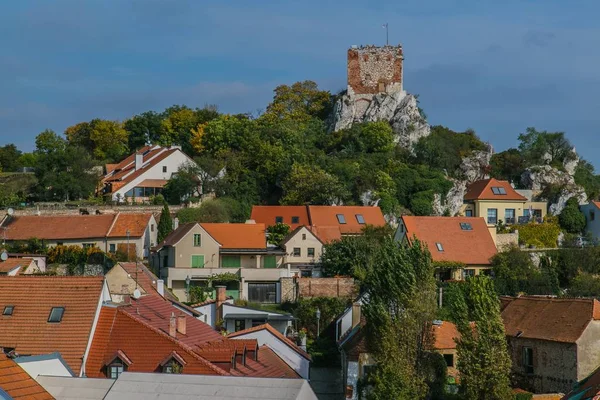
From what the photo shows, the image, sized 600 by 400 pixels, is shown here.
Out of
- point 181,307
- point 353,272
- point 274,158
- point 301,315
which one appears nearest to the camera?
point 181,307

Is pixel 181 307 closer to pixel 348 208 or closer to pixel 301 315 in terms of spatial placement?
pixel 301 315

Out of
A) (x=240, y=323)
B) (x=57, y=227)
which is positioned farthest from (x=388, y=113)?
(x=240, y=323)

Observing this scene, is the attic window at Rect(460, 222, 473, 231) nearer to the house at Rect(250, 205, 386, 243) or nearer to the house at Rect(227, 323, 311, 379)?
the house at Rect(250, 205, 386, 243)

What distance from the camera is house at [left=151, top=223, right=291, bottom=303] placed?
56562mm

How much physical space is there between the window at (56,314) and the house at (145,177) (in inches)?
1547

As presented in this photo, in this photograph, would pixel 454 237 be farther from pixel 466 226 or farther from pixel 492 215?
pixel 492 215

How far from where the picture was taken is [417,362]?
121ft

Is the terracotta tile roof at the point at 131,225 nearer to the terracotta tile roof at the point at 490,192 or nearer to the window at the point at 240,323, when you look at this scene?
the window at the point at 240,323

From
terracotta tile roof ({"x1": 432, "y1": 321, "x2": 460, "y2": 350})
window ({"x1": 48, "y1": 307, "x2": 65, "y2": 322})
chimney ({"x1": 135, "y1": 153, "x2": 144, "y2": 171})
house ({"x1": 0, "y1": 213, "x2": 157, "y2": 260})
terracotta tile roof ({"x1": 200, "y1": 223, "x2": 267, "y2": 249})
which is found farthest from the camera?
chimney ({"x1": 135, "y1": 153, "x2": 144, "y2": 171})

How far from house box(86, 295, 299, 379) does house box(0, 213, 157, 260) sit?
2748cm

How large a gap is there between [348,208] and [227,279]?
495 inches

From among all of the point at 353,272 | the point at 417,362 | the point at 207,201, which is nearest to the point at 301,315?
the point at 353,272

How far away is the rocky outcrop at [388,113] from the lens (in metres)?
80.4

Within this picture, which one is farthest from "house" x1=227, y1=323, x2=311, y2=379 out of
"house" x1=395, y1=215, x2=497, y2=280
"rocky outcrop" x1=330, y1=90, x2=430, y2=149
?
"rocky outcrop" x1=330, y1=90, x2=430, y2=149
